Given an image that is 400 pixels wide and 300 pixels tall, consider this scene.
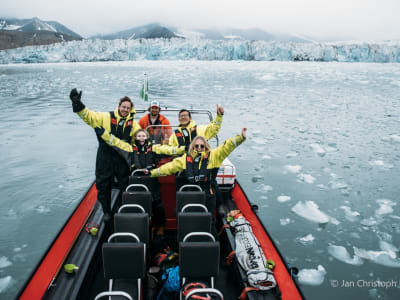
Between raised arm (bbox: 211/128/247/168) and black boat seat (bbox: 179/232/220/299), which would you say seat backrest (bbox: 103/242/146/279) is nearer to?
black boat seat (bbox: 179/232/220/299)

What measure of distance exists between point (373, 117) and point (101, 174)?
14133 mm

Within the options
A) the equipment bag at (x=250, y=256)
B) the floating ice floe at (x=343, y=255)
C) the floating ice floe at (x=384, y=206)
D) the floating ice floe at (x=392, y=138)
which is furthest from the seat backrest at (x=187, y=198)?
Result: the floating ice floe at (x=392, y=138)

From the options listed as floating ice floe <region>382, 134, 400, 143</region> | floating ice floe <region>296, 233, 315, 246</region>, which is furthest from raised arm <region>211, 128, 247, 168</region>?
floating ice floe <region>382, 134, 400, 143</region>

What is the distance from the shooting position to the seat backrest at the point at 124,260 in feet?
7.46

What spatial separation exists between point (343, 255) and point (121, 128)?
3.89 m

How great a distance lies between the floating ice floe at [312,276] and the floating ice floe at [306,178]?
10.0 feet

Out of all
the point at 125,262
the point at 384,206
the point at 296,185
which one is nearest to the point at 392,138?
the point at 384,206

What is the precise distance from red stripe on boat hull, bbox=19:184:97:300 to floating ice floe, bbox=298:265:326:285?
3103 mm

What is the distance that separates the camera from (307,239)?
484 centimetres

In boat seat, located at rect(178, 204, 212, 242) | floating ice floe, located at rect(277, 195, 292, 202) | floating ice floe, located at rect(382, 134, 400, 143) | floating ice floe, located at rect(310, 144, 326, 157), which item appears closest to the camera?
boat seat, located at rect(178, 204, 212, 242)

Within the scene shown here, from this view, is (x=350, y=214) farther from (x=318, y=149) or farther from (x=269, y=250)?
(x=318, y=149)

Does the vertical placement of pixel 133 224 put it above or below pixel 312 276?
above

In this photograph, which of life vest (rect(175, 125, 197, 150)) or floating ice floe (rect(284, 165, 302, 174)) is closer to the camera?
life vest (rect(175, 125, 197, 150))

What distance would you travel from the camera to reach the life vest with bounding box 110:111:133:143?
355 centimetres
